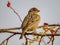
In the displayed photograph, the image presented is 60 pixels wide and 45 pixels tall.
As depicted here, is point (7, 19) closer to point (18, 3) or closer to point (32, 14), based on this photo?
point (18, 3)

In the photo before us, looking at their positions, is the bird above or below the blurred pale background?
above

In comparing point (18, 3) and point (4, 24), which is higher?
point (18, 3)

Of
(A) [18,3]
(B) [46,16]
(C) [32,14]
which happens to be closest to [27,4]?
(A) [18,3]

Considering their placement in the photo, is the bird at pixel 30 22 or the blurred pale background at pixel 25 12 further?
the blurred pale background at pixel 25 12

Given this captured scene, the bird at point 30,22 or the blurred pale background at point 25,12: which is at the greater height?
the bird at point 30,22

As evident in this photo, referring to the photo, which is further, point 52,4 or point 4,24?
point 52,4

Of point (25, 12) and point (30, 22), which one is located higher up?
point (30, 22)

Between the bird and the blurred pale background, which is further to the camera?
the blurred pale background

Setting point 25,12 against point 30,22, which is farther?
point 25,12
